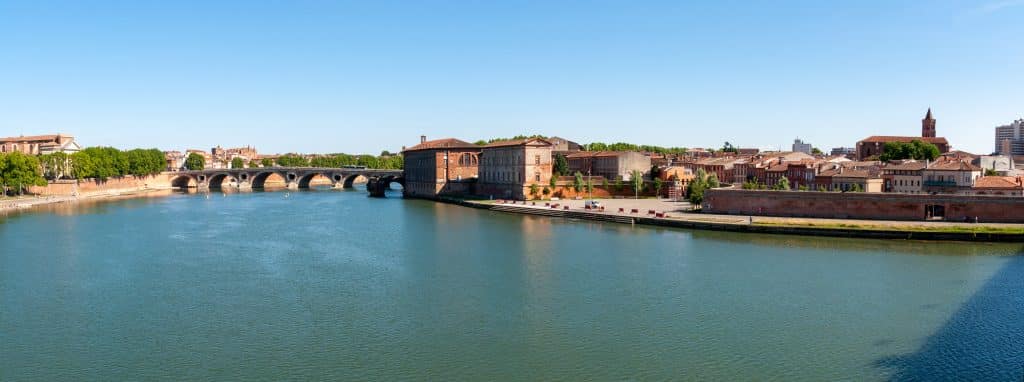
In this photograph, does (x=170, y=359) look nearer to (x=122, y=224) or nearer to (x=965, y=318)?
(x=965, y=318)

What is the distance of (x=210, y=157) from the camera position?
176 meters

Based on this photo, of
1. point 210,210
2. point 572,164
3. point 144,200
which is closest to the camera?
point 210,210

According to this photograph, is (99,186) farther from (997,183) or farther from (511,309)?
(997,183)

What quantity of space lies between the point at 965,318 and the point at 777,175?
43.9m

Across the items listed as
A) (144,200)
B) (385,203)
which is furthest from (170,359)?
(144,200)

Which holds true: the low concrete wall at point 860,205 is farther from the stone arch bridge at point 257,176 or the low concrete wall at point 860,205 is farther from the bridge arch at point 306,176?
the bridge arch at point 306,176

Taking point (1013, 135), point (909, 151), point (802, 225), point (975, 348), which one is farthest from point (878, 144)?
point (1013, 135)

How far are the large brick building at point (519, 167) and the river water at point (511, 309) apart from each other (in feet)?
81.2

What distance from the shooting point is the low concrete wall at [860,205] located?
38.2 meters

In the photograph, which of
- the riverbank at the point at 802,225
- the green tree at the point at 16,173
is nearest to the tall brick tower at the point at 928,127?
the riverbank at the point at 802,225

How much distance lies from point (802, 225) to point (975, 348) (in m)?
21.5

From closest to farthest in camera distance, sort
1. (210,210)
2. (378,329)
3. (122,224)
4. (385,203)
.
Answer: (378,329)
(122,224)
(210,210)
(385,203)

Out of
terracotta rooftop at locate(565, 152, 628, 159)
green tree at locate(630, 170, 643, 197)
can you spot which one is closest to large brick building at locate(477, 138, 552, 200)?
green tree at locate(630, 170, 643, 197)

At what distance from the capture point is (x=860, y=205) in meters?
41.8
